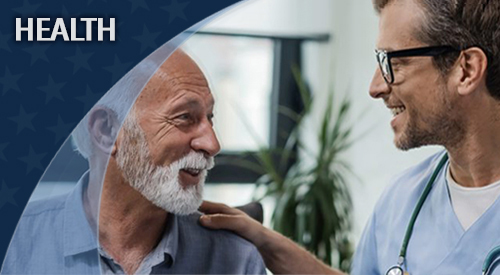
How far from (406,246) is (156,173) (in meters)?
0.45

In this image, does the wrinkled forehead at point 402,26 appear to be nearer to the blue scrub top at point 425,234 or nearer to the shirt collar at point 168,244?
the blue scrub top at point 425,234

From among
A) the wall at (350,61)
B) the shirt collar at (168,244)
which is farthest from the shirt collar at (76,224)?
the wall at (350,61)

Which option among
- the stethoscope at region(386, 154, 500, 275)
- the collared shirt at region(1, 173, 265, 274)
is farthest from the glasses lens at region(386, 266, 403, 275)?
the collared shirt at region(1, 173, 265, 274)

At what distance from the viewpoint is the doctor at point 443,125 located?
3.46 ft

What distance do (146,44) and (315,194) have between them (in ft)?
6.00

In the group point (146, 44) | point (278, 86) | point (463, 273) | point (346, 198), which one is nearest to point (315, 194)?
point (346, 198)

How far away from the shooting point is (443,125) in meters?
1.09

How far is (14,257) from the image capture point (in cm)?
75

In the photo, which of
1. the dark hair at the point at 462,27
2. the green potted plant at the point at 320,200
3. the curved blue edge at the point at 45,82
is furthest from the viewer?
the green potted plant at the point at 320,200

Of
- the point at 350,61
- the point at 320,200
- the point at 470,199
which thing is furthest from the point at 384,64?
the point at 350,61

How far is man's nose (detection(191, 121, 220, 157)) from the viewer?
95 centimetres

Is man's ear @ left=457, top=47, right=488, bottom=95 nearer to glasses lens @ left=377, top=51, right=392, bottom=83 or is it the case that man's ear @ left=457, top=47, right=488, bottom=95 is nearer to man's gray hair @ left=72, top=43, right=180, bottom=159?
glasses lens @ left=377, top=51, right=392, bottom=83

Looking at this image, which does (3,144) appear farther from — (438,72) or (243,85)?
(243,85)

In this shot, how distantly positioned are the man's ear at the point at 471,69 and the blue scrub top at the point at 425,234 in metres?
0.19
